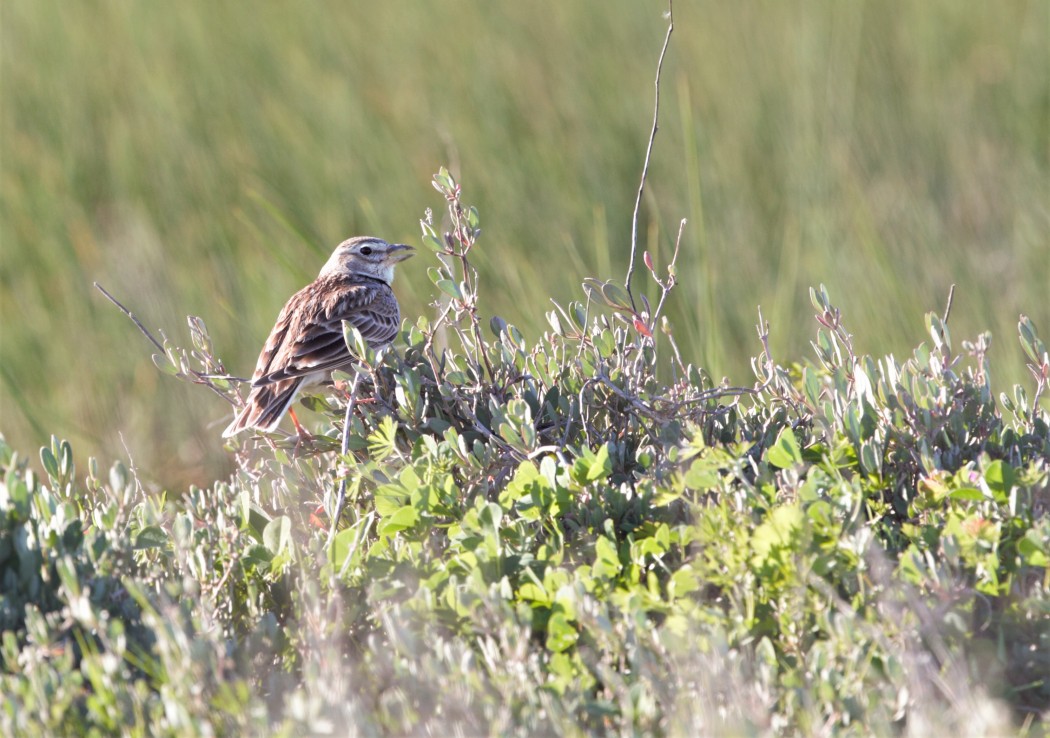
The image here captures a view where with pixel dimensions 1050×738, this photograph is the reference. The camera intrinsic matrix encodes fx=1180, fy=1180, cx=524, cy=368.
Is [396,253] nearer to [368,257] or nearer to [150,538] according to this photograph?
[368,257]

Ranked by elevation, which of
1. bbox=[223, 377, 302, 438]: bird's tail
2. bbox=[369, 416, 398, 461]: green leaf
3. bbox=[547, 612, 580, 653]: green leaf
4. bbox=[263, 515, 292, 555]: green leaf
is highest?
bbox=[223, 377, 302, 438]: bird's tail

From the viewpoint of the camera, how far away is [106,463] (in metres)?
5.77

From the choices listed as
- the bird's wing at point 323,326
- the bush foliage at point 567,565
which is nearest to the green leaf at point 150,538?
the bush foliage at point 567,565

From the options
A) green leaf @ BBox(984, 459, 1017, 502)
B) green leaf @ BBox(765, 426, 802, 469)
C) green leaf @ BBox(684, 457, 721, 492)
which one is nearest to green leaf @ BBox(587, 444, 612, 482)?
green leaf @ BBox(684, 457, 721, 492)

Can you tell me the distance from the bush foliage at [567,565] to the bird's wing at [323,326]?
2.30 ft

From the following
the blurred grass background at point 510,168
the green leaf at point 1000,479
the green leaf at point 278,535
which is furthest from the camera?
the blurred grass background at point 510,168

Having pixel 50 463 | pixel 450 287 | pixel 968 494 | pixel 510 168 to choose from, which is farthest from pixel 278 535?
pixel 510 168

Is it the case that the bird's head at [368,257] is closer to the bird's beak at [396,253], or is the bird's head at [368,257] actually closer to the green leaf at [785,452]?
the bird's beak at [396,253]

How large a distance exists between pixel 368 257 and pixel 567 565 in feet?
8.89

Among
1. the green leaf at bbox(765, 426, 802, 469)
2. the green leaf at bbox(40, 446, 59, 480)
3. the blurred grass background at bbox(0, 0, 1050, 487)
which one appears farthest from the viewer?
the blurred grass background at bbox(0, 0, 1050, 487)

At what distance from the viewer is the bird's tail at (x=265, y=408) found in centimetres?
374

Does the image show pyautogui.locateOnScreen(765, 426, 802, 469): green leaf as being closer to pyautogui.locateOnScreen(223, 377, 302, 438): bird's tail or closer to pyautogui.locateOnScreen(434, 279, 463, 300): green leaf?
pyautogui.locateOnScreen(434, 279, 463, 300): green leaf

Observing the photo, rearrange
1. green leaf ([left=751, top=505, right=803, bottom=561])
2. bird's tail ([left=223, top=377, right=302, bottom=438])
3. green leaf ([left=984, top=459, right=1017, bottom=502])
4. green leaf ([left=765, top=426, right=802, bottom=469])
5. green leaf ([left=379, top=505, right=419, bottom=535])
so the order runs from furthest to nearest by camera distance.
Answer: bird's tail ([left=223, top=377, right=302, bottom=438])
green leaf ([left=379, top=505, right=419, bottom=535])
green leaf ([left=765, top=426, right=802, bottom=469])
green leaf ([left=984, top=459, right=1017, bottom=502])
green leaf ([left=751, top=505, right=803, bottom=561])

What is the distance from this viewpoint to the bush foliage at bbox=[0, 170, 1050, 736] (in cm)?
230
